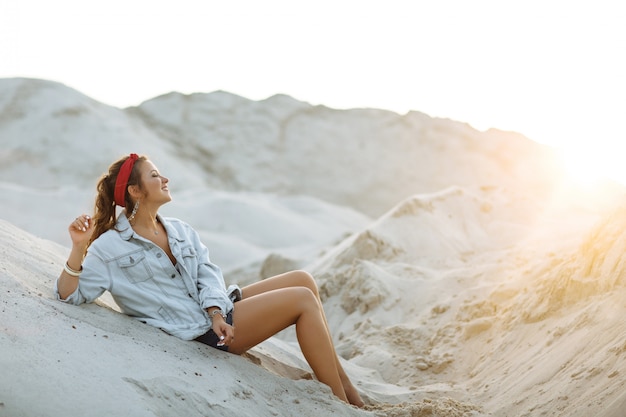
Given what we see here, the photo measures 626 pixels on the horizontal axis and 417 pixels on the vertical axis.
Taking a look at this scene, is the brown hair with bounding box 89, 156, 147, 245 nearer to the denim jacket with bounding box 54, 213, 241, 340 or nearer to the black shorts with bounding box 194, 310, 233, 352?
the denim jacket with bounding box 54, 213, 241, 340

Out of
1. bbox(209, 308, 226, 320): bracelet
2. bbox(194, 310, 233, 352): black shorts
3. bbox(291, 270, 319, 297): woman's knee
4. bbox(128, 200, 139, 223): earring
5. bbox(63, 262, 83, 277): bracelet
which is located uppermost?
bbox(128, 200, 139, 223): earring

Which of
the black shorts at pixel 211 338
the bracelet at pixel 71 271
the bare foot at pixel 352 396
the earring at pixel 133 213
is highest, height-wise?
the earring at pixel 133 213

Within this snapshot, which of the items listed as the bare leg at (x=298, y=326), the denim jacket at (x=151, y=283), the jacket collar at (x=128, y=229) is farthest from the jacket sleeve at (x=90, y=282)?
the bare leg at (x=298, y=326)

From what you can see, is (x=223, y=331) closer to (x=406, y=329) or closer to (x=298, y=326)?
(x=298, y=326)

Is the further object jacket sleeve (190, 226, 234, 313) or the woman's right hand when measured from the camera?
jacket sleeve (190, 226, 234, 313)

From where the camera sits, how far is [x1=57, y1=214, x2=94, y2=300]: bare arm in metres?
2.99

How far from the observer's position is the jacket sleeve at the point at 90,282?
3072 mm

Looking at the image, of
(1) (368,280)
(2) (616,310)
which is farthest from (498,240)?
(2) (616,310)

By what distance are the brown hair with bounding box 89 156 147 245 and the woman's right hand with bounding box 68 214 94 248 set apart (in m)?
0.13

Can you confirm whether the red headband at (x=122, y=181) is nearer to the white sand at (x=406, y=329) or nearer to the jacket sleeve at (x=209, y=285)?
the jacket sleeve at (x=209, y=285)

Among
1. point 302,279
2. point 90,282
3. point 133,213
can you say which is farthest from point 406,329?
point 90,282

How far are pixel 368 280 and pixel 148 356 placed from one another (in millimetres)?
4125

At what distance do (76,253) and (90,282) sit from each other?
0.18 meters

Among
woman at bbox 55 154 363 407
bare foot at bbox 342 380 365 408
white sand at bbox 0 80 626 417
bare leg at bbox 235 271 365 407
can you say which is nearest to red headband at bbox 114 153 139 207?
woman at bbox 55 154 363 407
